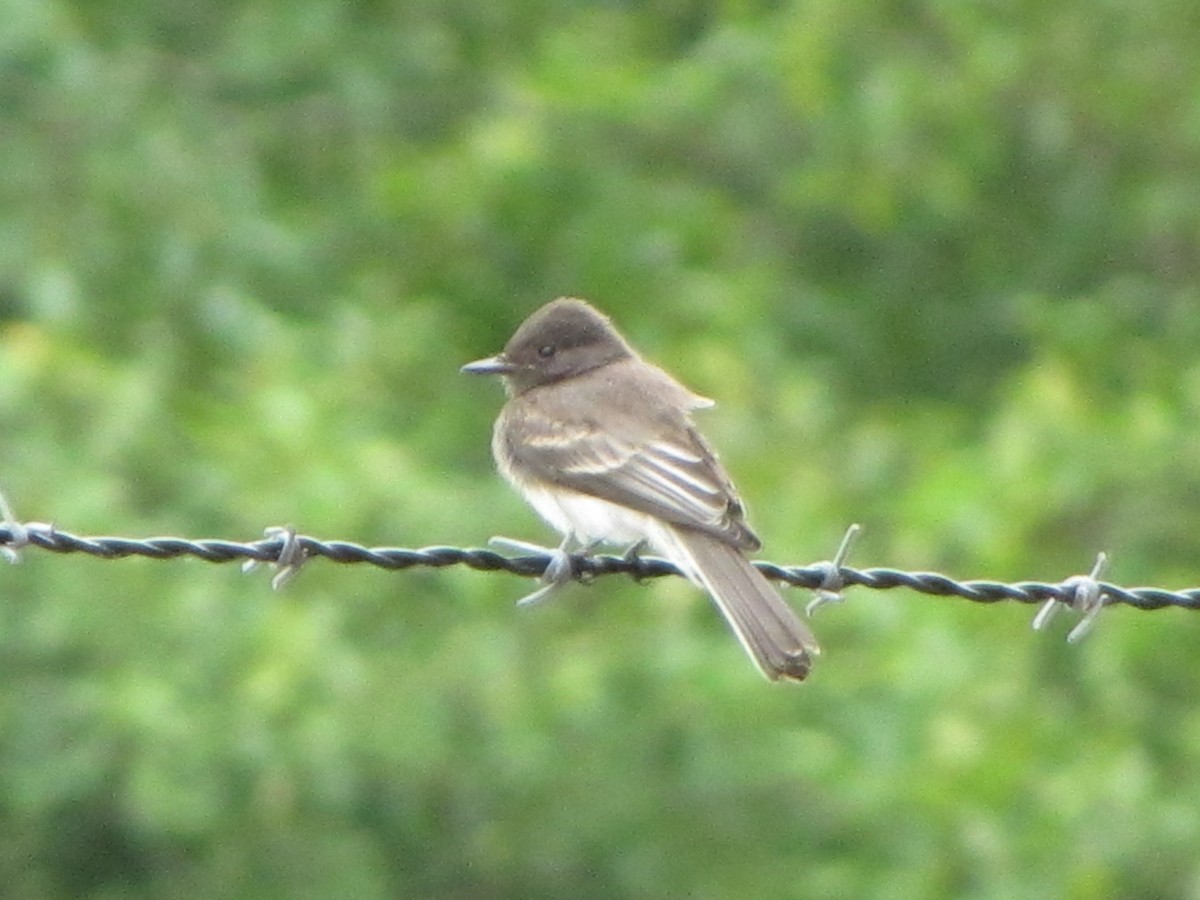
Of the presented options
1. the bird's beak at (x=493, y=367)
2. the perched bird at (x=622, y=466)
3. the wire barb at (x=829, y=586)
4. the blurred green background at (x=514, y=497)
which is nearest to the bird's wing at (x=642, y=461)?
the perched bird at (x=622, y=466)

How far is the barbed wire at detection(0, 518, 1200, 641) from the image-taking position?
412cm

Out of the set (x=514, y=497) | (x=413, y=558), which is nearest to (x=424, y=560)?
(x=413, y=558)

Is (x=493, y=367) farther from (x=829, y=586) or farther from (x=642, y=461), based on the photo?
(x=829, y=586)

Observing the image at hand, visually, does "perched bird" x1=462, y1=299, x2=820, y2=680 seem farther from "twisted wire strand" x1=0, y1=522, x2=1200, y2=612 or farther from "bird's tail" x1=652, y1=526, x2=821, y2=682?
"twisted wire strand" x1=0, y1=522, x2=1200, y2=612

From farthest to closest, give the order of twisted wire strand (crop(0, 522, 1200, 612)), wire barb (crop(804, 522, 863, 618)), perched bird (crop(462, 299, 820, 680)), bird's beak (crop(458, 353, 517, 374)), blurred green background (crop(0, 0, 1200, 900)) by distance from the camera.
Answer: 1. blurred green background (crop(0, 0, 1200, 900))
2. bird's beak (crop(458, 353, 517, 374))
3. perched bird (crop(462, 299, 820, 680))
4. wire barb (crop(804, 522, 863, 618))
5. twisted wire strand (crop(0, 522, 1200, 612))

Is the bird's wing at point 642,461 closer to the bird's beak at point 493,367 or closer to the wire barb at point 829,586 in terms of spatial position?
the bird's beak at point 493,367

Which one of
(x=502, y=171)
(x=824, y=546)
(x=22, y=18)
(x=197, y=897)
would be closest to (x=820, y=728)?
(x=824, y=546)

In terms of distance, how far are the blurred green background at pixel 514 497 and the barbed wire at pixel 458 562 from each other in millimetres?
2827

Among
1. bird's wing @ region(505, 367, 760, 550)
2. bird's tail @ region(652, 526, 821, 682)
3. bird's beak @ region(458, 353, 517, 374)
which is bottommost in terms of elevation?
bird's tail @ region(652, 526, 821, 682)

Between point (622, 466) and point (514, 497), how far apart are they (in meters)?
2.10

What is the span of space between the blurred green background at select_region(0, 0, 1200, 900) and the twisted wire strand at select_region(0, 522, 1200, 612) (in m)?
2.83

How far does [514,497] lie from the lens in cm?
784

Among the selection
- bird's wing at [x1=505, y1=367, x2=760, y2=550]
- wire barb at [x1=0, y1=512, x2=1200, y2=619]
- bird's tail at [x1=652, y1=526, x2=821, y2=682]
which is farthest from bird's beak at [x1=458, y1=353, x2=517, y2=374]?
wire barb at [x1=0, y1=512, x2=1200, y2=619]

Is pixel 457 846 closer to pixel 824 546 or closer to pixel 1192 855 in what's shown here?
pixel 824 546
